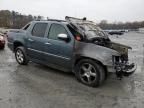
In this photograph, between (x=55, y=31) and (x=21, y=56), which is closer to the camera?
(x=55, y=31)

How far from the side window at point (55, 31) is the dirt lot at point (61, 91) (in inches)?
49.8

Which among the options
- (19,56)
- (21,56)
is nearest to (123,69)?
(21,56)

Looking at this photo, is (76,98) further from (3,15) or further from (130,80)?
(3,15)

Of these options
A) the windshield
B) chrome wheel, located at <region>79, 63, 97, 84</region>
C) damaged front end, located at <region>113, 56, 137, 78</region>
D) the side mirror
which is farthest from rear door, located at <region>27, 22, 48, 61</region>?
damaged front end, located at <region>113, 56, 137, 78</region>

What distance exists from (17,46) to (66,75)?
2657 mm

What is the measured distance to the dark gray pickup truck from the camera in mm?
5516

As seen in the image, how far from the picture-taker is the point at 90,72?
574 centimetres

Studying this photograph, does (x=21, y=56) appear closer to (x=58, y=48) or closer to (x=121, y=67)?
(x=58, y=48)

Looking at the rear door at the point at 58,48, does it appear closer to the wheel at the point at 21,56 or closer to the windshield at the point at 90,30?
the windshield at the point at 90,30

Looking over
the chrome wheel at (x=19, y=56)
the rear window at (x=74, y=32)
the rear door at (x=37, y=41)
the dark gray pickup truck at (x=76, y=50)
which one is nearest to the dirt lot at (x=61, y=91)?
the dark gray pickup truck at (x=76, y=50)

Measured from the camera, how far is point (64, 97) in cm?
483

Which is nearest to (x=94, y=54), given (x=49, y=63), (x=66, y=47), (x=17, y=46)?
(x=66, y=47)

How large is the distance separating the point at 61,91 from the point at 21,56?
10.9 ft

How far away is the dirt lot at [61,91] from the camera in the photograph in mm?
4461
